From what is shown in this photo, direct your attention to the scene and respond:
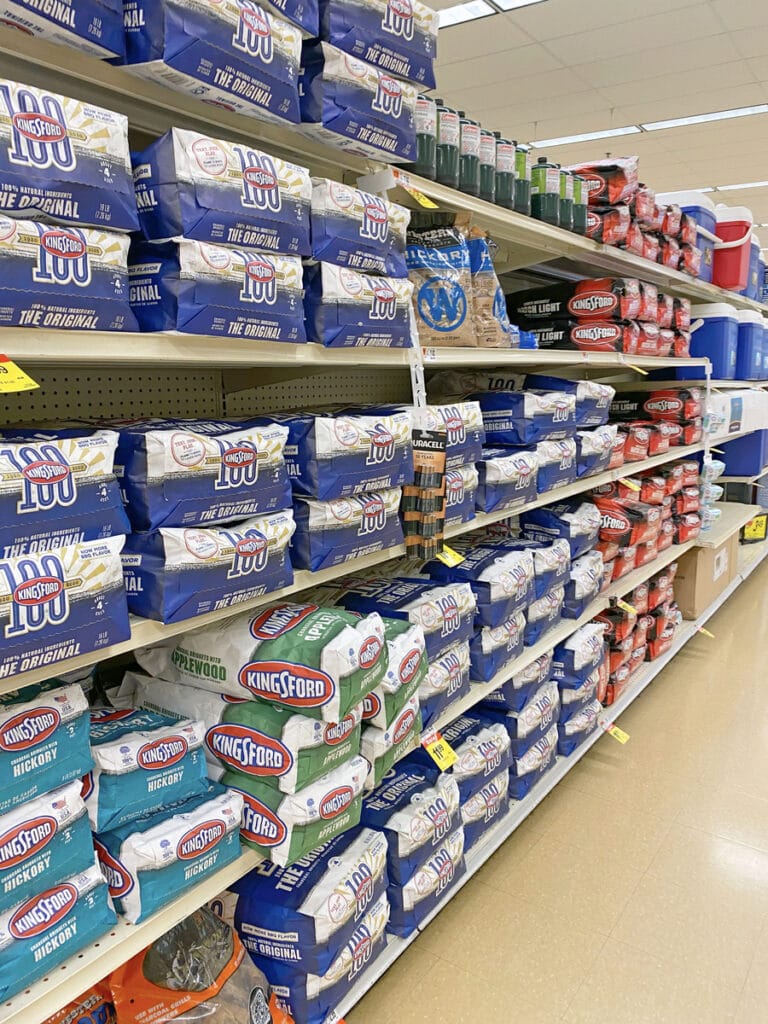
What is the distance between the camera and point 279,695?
4.66ft

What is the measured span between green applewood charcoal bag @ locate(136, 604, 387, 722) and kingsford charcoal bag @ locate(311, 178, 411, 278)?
2.43ft

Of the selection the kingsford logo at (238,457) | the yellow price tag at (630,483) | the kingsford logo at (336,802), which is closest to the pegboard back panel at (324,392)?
the kingsford logo at (238,457)

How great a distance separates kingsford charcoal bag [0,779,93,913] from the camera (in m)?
1.08

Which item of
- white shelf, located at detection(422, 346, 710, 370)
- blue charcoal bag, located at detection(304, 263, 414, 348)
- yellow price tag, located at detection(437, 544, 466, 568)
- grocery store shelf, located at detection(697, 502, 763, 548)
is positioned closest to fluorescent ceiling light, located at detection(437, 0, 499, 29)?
white shelf, located at detection(422, 346, 710, 370)

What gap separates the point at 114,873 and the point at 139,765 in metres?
0.18

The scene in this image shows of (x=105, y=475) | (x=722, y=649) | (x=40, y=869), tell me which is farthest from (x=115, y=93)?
(x=722, y=649)

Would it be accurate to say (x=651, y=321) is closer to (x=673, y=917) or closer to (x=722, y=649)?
(x=722, y=649)

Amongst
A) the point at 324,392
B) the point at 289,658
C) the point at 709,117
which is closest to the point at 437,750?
the point at 289,658

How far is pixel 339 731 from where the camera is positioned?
1.53m

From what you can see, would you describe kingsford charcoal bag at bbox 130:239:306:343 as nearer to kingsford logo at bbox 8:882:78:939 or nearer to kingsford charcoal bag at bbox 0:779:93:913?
kingsford charcoal bag at bbox 0:779:93:913

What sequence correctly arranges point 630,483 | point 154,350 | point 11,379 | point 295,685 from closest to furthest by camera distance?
point 11,379, point 154,350, point 295,685, point 630,483

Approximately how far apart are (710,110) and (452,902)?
720 cm

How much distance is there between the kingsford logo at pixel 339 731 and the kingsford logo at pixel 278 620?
0.21m

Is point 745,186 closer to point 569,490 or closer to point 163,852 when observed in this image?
point 569,490
